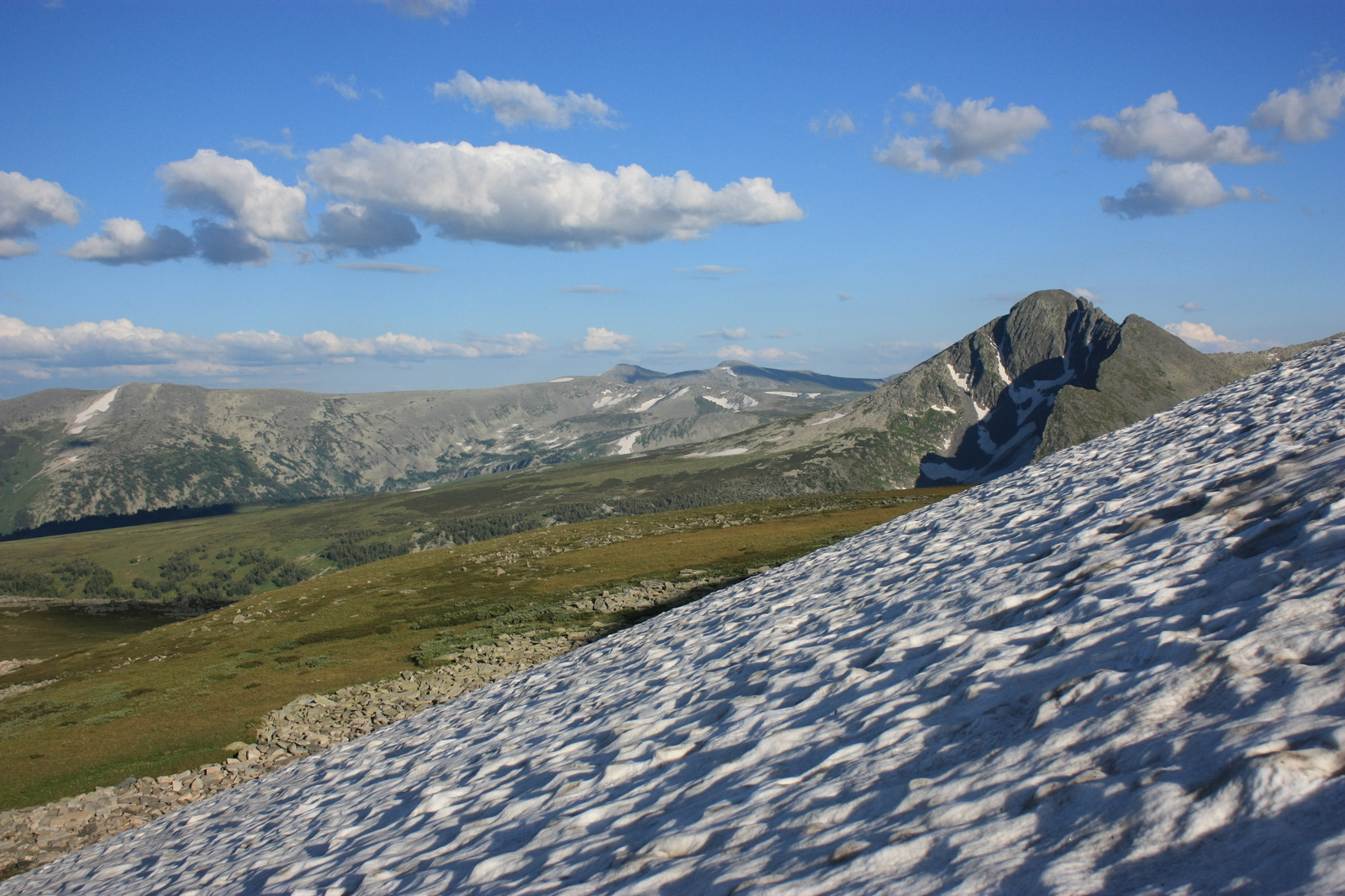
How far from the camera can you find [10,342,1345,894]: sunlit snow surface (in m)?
4.61

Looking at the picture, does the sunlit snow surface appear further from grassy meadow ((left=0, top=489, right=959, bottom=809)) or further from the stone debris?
grassy meadow ((left=0, top=489, right=959, bottom=809))

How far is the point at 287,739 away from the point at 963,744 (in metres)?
34.0

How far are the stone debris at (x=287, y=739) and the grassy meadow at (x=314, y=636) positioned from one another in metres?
1.63

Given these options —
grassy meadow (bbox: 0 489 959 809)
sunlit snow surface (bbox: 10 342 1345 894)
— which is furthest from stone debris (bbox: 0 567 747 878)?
sunlit snow surface (bbox: 10 342 1345 894)

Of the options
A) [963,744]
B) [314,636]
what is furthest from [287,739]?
[963,744]

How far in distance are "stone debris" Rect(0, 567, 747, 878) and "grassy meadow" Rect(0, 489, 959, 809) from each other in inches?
64.1

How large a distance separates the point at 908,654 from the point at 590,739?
5664mm

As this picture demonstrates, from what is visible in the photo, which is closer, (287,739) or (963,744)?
(963,744)

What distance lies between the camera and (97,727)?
39594 millimetres

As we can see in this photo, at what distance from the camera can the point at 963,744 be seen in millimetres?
6664

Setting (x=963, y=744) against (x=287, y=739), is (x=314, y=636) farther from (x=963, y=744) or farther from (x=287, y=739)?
(x=963, y=744)

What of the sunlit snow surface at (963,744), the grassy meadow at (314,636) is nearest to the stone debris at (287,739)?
the grassy meadow at (314,636)

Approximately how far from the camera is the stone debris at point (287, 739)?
25656mm

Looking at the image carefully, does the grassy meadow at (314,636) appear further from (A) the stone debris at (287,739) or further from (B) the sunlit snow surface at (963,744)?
(B) the sunlit snow surface at (963,744)
